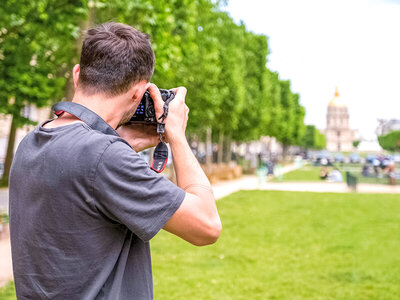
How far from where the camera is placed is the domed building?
621ft

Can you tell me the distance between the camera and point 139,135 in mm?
1896

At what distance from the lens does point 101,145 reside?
1409mm

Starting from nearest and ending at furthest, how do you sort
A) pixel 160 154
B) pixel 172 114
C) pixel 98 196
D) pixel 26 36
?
1. pixel 98 196
2. pixel 172 114
3. pixel 160 154
4. pixel 26 36

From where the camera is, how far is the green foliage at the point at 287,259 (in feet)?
20.9

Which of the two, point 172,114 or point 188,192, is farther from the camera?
point 172,114

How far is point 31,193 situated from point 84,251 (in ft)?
0.81

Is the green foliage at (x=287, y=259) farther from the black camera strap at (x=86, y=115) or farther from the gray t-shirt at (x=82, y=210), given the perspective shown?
the black camera strap at (x=86, y=115)

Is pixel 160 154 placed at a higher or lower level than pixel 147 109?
lower

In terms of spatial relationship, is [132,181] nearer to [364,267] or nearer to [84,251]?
[84,251]

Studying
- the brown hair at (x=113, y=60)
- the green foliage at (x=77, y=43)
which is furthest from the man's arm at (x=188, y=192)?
the green foliage at (x=77, y=43)

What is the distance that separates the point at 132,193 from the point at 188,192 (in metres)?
0.21

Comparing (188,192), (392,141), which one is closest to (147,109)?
(188,192)

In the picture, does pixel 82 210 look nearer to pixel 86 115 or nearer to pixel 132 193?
pixel 132 193

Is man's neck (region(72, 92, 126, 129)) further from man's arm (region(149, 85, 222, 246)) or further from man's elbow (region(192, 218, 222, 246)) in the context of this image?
man's elbow (region(192, 218, 222, 246))
